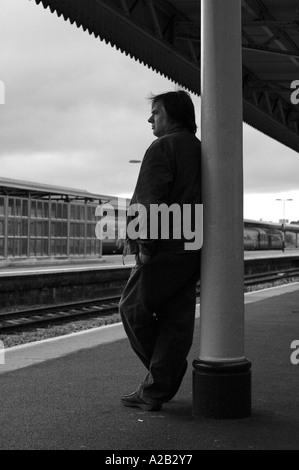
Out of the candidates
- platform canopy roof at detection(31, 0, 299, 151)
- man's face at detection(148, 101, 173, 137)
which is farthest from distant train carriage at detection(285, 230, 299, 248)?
man's face at detection(148, 101, 173, 137)

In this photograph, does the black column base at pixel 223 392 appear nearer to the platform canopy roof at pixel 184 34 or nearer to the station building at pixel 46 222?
the platform canopy roof at pixel 184 34

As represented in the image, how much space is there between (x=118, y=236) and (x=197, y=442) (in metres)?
35.4

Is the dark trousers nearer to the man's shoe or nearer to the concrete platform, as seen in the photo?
the man's shoe

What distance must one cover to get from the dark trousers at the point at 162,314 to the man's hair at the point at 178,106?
2.45ft

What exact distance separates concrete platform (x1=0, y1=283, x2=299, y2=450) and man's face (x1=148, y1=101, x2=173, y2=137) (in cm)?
154

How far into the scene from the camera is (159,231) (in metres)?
4.05

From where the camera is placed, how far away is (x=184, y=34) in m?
10.7

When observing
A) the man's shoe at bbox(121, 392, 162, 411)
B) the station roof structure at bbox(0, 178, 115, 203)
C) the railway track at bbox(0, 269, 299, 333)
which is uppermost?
the station roof structure at bbox(0, 178, 115, 203)

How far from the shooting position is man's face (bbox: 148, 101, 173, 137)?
4.27m

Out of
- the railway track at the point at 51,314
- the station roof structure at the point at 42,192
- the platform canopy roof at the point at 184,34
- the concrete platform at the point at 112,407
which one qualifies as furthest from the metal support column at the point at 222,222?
the station roof structure at the point at 42,192

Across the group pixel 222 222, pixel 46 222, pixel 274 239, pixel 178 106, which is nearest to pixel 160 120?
pixel 178 106

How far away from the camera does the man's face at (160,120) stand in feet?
14.0

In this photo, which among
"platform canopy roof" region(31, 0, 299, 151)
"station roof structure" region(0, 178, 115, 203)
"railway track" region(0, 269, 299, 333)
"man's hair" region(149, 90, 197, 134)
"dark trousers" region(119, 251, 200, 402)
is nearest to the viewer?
"dark trousers" region(119, 251, 200, 402)

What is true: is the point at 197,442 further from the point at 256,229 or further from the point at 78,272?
the point at 256,229
